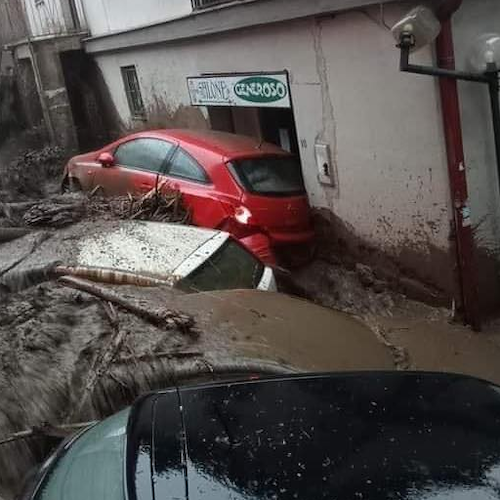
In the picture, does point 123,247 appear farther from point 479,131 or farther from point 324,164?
point 479,131

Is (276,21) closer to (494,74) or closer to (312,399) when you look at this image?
(494,74)

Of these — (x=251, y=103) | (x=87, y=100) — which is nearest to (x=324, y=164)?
(x=251, y=103)

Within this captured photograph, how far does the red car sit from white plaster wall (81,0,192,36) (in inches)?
117

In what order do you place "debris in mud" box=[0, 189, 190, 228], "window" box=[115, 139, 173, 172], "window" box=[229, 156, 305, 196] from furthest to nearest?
"window" box=[115, 139, 173, 172] → "window" box=[229, 156, 305, 196] → "debris in mud" box=[0, 189, 190, 228]

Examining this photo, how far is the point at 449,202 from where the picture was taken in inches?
268

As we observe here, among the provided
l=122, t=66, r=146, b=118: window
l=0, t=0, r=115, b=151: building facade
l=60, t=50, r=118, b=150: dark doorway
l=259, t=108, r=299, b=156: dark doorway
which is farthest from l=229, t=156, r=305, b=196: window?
l=0, t=0, r=115, b=151: building facade

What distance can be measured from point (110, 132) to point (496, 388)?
46.3 ft

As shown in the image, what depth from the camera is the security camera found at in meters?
6.05

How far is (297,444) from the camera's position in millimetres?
2477

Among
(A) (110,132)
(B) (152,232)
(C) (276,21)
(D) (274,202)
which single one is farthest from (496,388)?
(A) (110,132)

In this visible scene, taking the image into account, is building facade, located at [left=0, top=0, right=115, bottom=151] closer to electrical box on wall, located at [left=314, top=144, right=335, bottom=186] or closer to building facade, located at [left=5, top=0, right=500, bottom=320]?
building facade, located at [left=5, top=0, right=500, bottom=320]

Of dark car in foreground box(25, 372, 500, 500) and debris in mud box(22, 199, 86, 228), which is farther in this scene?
debris in mud box(22, 199, 86, 228)

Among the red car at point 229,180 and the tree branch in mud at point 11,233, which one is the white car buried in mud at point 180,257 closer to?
the tree branch in mud at point 11,233

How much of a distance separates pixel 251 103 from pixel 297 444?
7.54m
